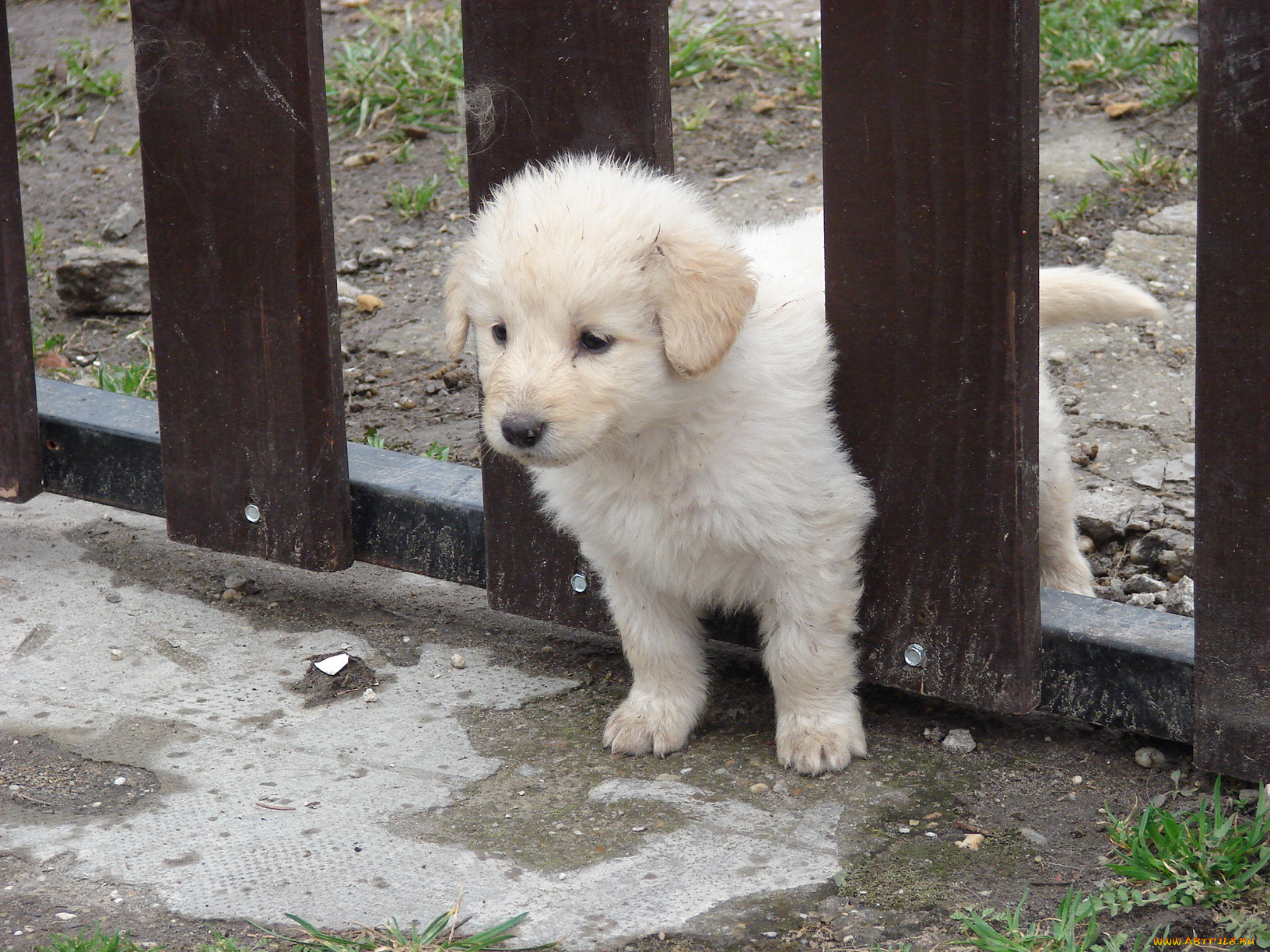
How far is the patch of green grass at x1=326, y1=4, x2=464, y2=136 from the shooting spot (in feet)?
20.4

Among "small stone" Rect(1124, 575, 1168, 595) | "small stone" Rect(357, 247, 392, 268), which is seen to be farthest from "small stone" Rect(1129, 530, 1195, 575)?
"small stone" Rect(357, 247, 392, 268)

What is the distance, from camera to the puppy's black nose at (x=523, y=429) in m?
2.37

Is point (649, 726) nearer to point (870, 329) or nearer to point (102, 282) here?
point (870, 329)

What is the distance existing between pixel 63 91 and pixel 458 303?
489 cm

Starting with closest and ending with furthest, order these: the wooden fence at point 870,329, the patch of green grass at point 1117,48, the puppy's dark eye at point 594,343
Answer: the wooden fence at point 870,329 → the puppy's dark eye at point 594,343 → the patch of green grass at point 1117,48

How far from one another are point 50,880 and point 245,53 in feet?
5.69

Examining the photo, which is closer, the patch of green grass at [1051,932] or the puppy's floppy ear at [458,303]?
the patch of green grass at [1051,932]

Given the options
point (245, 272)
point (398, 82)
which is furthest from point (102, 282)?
point (245, 272)

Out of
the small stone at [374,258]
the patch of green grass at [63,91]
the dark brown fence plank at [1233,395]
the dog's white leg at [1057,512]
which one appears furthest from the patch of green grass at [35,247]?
the dark brown fence plank at [1233,395]

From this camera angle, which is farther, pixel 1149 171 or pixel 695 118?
pixel 695 118

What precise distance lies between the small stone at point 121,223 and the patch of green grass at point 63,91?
3.31 feet

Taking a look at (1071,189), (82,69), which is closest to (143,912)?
(1071,189)

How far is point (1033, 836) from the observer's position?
249cm

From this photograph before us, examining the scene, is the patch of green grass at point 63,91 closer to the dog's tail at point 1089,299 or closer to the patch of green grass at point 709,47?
the patch of green grass at point 709,47
